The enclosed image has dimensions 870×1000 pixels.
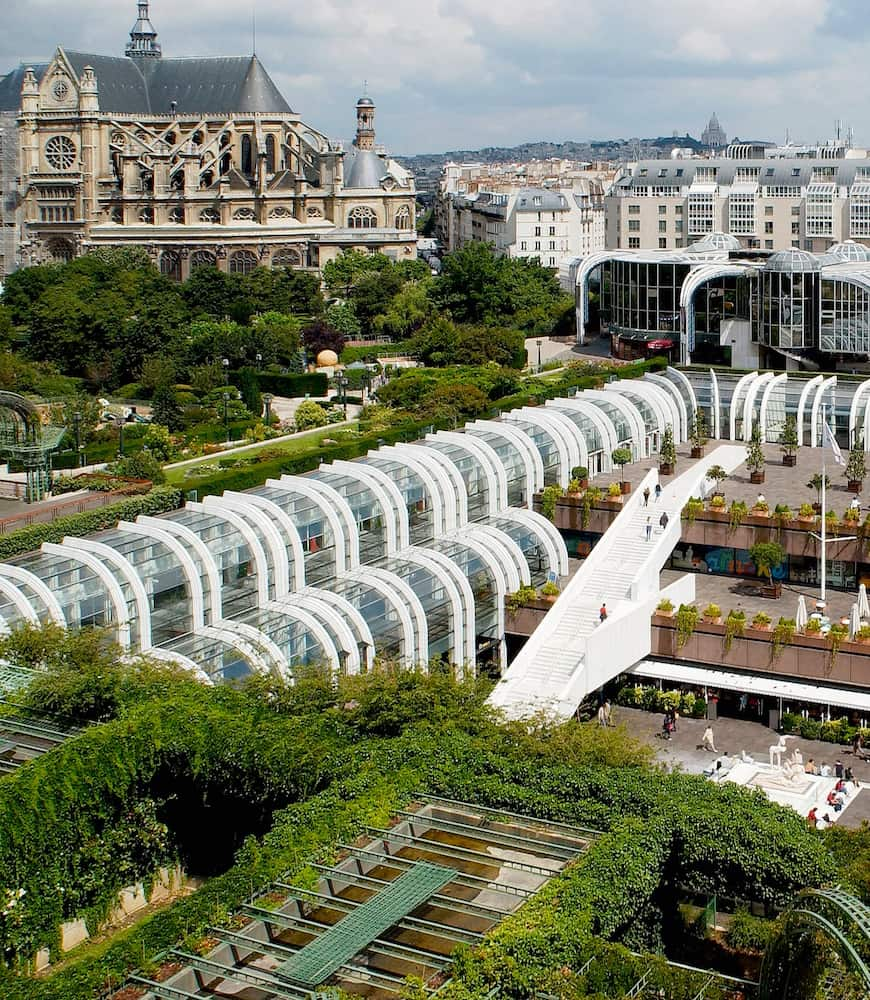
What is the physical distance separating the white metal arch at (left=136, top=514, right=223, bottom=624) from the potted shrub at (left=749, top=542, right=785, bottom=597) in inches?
644

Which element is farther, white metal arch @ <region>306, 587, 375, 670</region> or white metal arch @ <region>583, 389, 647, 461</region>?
white metal arch @ <region>583, 389, 647, 461</region>

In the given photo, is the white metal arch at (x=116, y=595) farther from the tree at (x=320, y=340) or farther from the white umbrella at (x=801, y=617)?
the tree at (x=320, y=340)

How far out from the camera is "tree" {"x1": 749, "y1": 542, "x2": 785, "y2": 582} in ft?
158

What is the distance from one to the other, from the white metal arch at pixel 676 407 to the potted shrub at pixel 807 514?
13.9 meters

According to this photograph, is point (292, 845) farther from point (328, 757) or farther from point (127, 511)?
point (127, 511)

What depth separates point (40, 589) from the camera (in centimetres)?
3788

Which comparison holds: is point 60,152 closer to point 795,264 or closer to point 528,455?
point 795,264

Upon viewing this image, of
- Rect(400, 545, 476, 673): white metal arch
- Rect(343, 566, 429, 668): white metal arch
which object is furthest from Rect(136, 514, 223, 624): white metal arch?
Rect(400, 545, 476, 673): white metal arch

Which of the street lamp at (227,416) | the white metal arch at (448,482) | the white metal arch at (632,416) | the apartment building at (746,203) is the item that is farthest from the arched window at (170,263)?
the white metal arch at (448,482)

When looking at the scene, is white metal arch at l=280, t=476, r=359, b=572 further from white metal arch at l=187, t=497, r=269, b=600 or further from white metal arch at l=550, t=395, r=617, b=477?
white metal arch at l=550, t=395, r=617, b=477

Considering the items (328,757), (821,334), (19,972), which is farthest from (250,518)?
(821,334)

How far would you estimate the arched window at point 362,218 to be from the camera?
131m

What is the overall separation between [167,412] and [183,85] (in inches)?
2978

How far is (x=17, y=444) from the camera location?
190 ft
